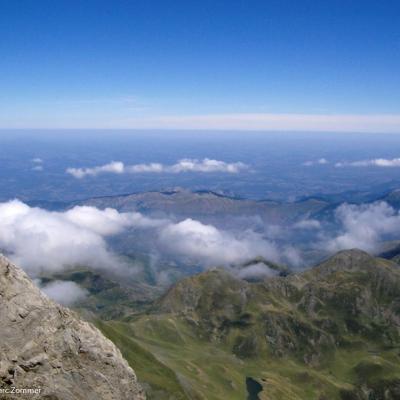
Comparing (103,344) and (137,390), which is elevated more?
(103,344)

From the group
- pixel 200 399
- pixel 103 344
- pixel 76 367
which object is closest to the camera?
pixel 76 367

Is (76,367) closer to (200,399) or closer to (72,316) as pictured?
(72,316)

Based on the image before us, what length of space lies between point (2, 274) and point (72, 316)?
6.55 meters

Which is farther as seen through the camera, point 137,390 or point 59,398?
point 137,390

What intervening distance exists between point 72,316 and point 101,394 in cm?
667

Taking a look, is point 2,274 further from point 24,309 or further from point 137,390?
point 137,390

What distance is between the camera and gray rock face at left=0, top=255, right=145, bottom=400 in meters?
31.1

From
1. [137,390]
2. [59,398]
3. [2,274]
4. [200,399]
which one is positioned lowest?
[200,399]

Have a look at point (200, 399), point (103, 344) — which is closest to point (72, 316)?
point (103, 344)

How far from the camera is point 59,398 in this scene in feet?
103

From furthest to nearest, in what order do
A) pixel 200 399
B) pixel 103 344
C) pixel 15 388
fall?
pixel 200 399, pixel 103 344, pixel 15 388

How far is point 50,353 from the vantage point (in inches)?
A: 1289

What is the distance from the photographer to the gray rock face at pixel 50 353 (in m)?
31.1

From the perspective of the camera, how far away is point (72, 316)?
36375 millimetres
